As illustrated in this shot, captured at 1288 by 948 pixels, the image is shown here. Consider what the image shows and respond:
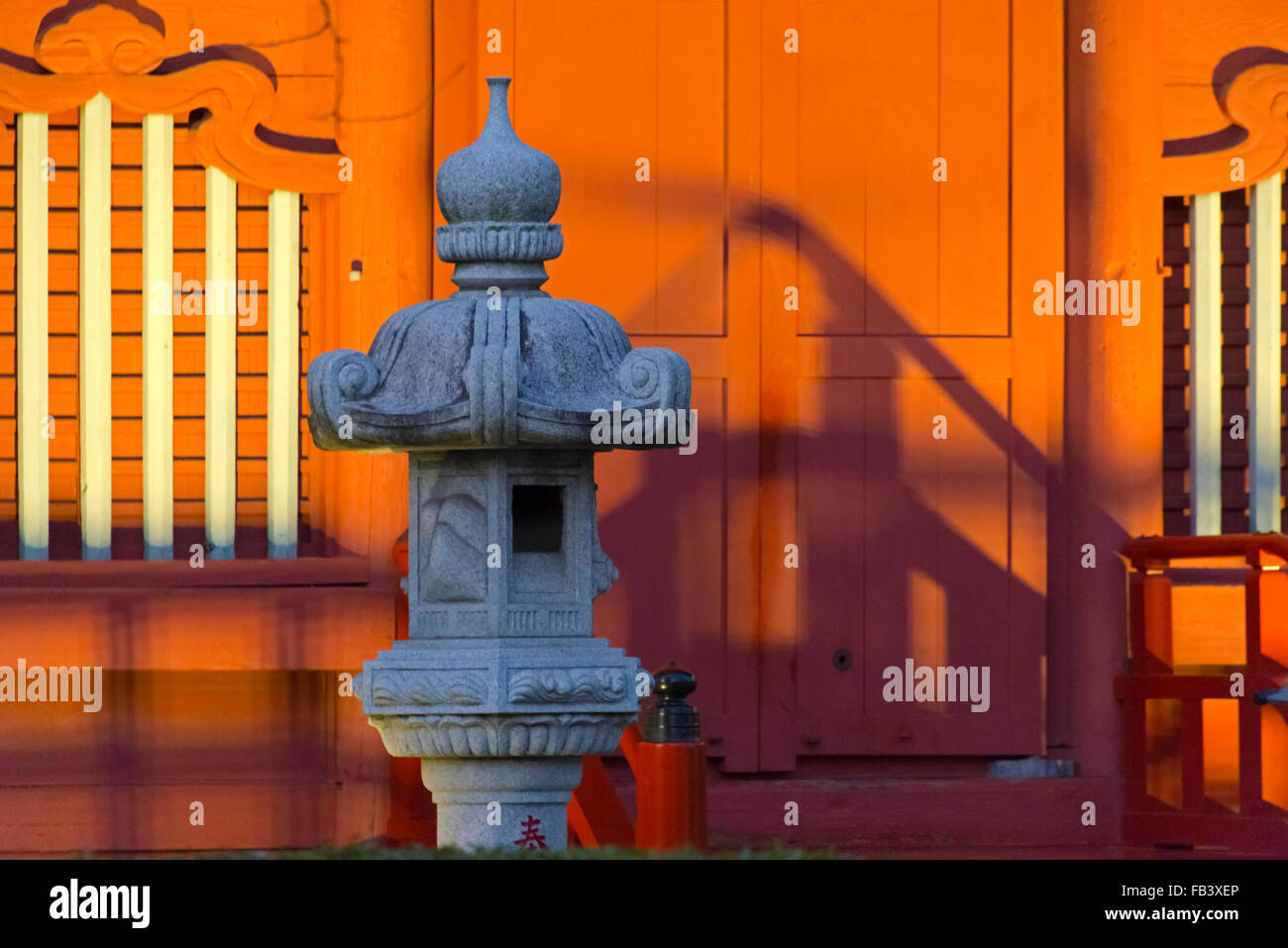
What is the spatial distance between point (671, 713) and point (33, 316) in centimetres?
323

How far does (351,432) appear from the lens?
6.52m

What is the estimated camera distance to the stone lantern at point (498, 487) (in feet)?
21.3

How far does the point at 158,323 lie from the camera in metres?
9.18

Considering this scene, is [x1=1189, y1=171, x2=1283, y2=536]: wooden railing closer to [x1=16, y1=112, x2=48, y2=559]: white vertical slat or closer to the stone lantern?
the stone lantern

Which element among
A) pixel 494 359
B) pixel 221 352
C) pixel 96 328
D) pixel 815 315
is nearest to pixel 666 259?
pixel 815 315

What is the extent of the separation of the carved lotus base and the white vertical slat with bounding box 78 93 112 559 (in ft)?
9.14

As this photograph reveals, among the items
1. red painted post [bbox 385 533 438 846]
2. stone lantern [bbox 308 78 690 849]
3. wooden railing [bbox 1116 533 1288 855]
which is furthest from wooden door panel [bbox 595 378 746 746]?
stone lantern [bbox 308 78 690 849]

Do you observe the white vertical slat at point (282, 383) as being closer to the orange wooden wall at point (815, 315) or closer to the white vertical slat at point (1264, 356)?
the orange wooden wall at point (815, 315)

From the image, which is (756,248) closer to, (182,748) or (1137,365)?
(1137,365)

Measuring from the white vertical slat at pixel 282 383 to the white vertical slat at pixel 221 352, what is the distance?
130 mm

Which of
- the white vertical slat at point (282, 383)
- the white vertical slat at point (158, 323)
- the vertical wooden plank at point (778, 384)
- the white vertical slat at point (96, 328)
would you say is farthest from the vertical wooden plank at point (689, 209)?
the white vertical slat at point (96, 328)

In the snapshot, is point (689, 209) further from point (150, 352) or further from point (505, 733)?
point (505, 733)
